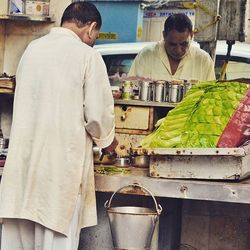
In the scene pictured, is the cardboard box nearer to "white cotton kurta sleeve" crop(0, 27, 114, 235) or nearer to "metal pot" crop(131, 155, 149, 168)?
"white cotton kurta sleeve" crop(0, 27, 114, 235)

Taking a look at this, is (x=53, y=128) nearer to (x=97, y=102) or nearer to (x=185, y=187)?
(x=97, y=102)

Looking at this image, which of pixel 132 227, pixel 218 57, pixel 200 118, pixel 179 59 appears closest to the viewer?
pixel 132 227

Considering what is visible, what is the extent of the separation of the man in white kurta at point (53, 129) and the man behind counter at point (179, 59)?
2.00 metres

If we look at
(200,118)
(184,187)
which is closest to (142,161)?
(200,118)

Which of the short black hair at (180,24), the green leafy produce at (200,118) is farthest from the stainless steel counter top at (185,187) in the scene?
the short black hair at (180,24)

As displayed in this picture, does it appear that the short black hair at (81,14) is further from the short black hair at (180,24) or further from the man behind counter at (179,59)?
the short black hair at (180,24)

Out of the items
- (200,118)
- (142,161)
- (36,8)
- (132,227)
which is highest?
(36,8)

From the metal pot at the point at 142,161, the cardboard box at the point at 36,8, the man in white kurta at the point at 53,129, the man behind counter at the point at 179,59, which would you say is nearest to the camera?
the man in white kurta at the point at 53,129

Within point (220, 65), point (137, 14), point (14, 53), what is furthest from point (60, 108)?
point (137, 14)

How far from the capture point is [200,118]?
523cm

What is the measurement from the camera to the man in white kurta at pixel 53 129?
186 inches

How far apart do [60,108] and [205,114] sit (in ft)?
3.83

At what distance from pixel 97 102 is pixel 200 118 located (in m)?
0.90

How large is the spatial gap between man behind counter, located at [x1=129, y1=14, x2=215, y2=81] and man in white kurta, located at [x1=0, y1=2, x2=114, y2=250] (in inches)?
78.7
